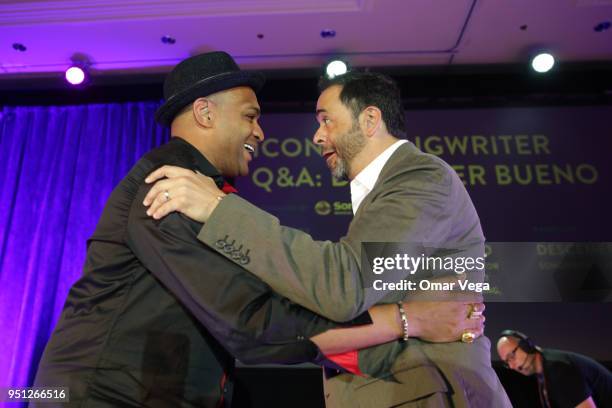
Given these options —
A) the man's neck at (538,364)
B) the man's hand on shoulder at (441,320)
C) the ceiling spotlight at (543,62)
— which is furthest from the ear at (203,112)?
the ceiling spotlight at (543,62)

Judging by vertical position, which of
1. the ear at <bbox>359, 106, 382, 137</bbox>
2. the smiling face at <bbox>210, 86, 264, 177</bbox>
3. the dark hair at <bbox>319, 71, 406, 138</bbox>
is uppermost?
the dark hair at <bbox>319, 71, 406, 138</bbox>

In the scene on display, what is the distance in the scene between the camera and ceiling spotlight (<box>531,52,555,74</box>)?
4570mm

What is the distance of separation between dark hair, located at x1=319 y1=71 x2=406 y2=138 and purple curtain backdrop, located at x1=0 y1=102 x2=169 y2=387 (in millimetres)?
3067

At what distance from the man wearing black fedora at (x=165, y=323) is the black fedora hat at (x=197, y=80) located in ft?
1.19

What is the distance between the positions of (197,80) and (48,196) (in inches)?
142

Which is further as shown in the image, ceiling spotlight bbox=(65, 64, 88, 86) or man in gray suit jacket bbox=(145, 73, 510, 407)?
ceiling spotlight bbox=(65, 64, 88, 86)

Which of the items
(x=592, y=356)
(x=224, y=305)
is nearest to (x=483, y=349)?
(x=224, y=305)

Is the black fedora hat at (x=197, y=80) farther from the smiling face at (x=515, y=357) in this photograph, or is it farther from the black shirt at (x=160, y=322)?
the smiling face at (x=515, y=357)

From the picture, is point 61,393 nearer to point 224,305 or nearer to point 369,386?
point 224,305

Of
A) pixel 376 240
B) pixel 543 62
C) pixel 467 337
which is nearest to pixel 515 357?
pixel 543 62

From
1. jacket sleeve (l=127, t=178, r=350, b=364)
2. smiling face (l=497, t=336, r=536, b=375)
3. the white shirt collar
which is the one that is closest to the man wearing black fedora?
jacket sleeve (l=127, t=178, r=350, b=364)

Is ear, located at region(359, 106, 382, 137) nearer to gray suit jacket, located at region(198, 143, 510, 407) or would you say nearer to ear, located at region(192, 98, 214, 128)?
gray suit jacket, located at region(198, 143, 510, 407)

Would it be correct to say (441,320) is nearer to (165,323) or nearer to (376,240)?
(376,240)

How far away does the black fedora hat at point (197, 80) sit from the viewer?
1798 mm
